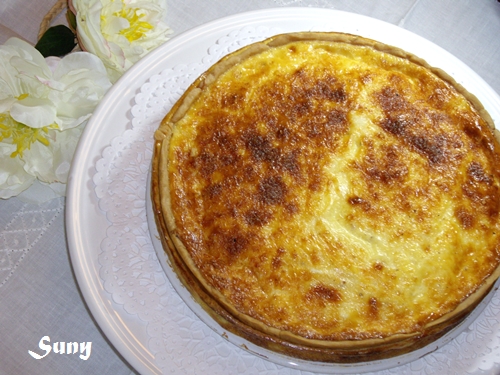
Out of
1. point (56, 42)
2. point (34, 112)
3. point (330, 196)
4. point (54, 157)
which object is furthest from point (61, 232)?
point (330, 196)

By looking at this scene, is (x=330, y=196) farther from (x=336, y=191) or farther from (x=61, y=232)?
(x=61, y=232)

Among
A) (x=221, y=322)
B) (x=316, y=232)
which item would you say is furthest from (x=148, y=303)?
(x=316, y=232)

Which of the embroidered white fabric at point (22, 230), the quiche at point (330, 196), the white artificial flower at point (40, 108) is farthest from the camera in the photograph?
the embroidered white fabric at point (22, 230)

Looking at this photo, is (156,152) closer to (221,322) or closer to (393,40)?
(221,322)

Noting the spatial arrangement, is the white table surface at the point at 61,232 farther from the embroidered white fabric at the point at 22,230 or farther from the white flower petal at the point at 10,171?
the white flower petal at the point at 10,171

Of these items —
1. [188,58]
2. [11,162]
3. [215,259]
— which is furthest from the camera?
[188,58]

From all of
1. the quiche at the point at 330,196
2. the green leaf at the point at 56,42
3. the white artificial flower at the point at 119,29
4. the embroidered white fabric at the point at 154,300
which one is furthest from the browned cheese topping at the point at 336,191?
the green leaf at the point at 56,42
